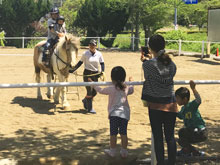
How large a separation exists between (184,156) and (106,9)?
2687 centimetres

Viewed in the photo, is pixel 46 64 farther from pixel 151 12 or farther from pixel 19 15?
pixel 19 15

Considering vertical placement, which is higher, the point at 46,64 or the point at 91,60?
the point at 91,60

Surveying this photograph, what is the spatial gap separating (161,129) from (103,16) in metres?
27.2

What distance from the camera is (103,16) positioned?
3117cm

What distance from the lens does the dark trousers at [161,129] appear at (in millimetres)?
4578

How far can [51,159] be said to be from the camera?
5184 mm

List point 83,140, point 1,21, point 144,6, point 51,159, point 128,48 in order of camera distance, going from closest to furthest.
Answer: point 51,159 < point 83,140 < point 144,6 < point 128,48 < point 1,21

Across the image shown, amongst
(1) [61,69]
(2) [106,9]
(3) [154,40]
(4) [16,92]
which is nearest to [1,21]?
(2) [106,9]

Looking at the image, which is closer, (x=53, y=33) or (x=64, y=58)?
(x=64, y=58)

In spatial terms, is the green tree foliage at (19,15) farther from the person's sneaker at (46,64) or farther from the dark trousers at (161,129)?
the dark trousers at (161,129)

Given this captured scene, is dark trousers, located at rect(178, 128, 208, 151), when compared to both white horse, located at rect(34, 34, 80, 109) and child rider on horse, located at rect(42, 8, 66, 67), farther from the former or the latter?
child rider on horse, located at rect(42, 8, 66, 67)

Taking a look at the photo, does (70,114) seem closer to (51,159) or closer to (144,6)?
(51,159)

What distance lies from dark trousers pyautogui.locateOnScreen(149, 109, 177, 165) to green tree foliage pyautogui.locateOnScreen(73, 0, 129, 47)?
26.4 meters

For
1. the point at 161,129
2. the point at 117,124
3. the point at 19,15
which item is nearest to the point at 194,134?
the point at 161,129
